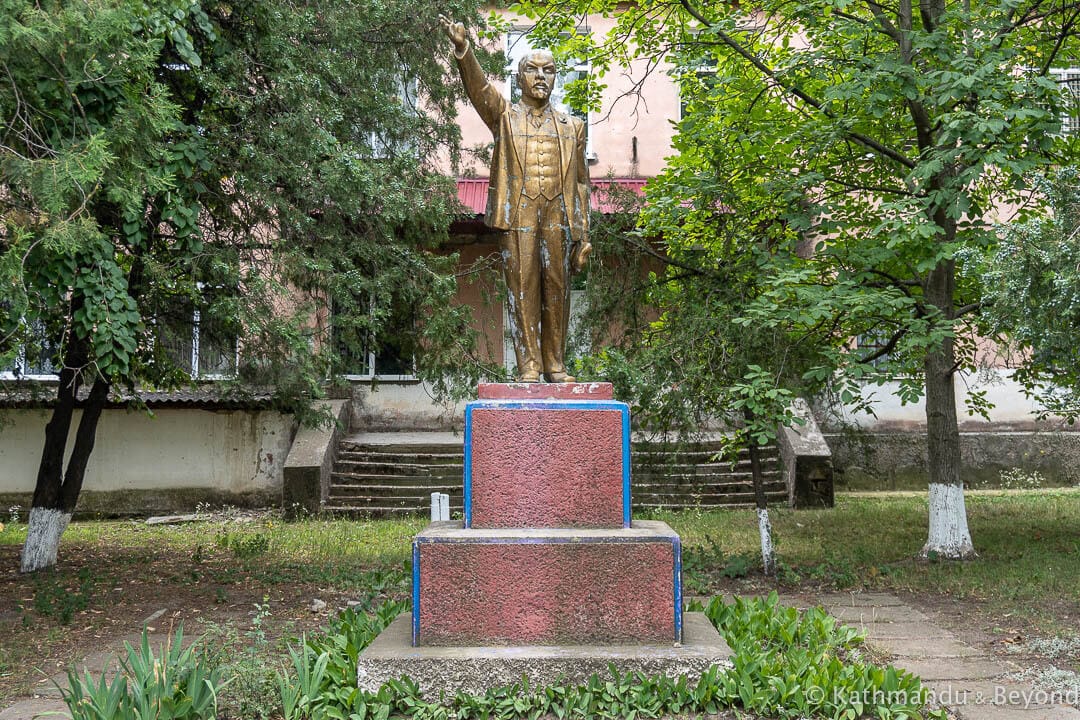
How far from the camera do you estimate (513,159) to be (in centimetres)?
542

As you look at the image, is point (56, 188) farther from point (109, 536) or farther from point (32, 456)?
point (32, 456)

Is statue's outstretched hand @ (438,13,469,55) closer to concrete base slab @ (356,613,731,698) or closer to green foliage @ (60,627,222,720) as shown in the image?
concrete base slab @ (356,613,731,698)

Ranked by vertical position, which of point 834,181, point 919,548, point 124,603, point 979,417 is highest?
point 834,181

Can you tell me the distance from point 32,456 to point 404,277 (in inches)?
301

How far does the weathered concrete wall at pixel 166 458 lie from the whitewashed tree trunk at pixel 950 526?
897 cm

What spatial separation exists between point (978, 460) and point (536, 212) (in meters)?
11.4

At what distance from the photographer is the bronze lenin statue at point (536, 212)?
5387mm

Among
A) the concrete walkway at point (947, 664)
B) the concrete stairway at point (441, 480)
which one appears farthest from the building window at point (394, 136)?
the concrete walkway at point (947, 664)

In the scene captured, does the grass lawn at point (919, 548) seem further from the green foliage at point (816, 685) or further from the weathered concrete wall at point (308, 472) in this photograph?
the weathered concrete wall at point (308, 472)

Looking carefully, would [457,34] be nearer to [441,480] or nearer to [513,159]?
[513,159]

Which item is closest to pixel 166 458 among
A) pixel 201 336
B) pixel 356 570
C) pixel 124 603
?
pixel 201 336

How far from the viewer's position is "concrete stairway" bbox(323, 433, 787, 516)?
1252cm

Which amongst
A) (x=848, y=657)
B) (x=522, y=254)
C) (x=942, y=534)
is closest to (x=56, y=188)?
(x=522, y=254)

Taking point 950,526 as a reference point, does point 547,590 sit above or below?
above
